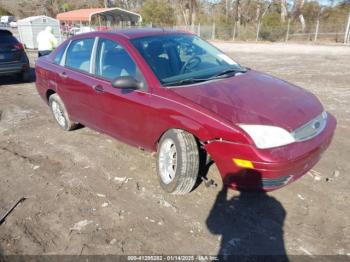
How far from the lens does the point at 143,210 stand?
129 inches

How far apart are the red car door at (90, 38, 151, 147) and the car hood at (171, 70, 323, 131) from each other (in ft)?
1.69

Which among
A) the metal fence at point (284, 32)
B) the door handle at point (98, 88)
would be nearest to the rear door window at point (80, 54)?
the door handle at point (98, 88)

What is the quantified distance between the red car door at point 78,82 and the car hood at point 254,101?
63.2 inches

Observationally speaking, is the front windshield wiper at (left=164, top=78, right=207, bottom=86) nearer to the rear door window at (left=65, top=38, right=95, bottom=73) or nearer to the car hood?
the car hood

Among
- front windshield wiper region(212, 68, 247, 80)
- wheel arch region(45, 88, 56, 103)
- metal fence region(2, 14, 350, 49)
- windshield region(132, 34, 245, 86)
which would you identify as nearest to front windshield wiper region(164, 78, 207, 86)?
windshield region(132, 34, 245, 86)

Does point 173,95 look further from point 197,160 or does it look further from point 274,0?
point 274,0

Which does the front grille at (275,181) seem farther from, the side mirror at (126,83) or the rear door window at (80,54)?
the rear door window at (80,54)

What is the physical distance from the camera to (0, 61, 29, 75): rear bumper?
923 cm

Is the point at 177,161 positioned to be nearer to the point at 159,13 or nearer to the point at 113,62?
the point at 113,62

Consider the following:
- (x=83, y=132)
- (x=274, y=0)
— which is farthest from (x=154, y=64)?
(x=274, y=0)

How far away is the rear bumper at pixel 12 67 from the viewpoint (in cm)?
923

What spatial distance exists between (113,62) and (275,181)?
241cm

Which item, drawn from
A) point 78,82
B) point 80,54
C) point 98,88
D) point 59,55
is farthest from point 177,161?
point 59,55

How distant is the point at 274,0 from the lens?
36875mm
